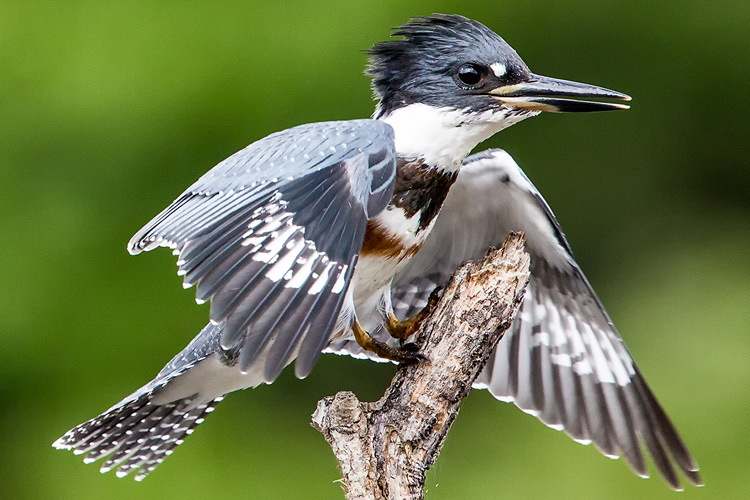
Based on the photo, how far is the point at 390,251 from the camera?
1.85 meters

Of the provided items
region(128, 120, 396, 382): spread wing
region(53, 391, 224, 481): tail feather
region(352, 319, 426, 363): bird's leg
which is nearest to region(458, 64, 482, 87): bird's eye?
region(128, 120, 396, 382): spread wing

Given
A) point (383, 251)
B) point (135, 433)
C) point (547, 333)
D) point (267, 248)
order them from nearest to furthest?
point (267, 248) < point (383, 251) < point (135, 433) < point (547, 333)

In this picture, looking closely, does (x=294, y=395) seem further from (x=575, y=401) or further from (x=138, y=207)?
(x=575, y=401)

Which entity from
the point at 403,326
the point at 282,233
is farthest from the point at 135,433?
the point at 282,233

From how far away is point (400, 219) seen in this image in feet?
6.01

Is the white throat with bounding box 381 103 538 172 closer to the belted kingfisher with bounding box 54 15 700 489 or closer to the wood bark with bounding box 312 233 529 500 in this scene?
the belted kingfisher with bounding box 54 15 700 489

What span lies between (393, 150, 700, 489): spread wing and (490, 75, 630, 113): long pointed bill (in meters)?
0.20

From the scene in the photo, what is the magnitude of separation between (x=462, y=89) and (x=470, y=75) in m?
0.03

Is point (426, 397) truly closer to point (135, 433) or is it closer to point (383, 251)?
point (383, 251)

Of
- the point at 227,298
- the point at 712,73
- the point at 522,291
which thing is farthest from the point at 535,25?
the point at 227,298

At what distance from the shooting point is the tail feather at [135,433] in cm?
202

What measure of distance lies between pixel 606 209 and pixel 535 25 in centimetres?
54

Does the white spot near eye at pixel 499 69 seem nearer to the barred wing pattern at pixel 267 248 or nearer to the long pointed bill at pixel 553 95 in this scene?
the long pointed bill at pixel 553 95

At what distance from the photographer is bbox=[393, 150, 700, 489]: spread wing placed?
2.09m
